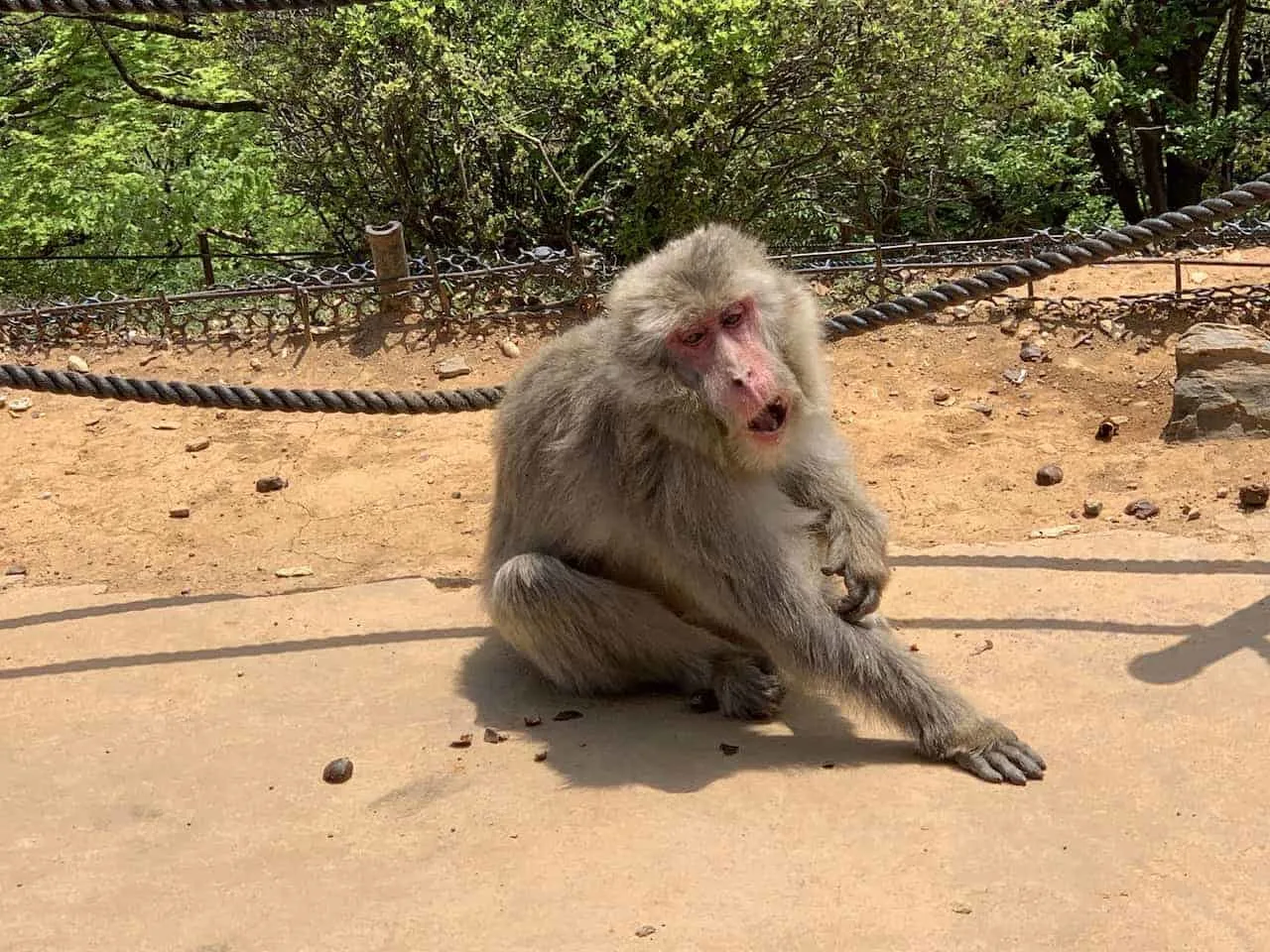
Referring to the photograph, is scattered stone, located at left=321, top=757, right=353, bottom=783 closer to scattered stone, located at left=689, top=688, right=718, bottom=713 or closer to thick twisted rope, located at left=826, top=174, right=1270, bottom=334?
scattered stone, located at left=689, top=688, right=718, bottom=713

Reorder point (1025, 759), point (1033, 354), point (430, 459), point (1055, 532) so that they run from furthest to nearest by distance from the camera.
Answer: point (1033, 354) → point (430, 459) → point (1055, 532) → point (1025, 759)

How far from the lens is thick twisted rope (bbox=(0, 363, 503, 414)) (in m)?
5.39

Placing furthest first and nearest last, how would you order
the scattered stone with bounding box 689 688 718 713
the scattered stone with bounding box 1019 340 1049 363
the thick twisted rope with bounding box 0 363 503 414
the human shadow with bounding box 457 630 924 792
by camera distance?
the scattered stone with bounding box 1019 340 1049 363 < the thick twisted rope with bounding box 0 363 503 414 < the scattered stone with bounding box 689 688 718 713 < the human shadow with bounding box 457 630 924 792

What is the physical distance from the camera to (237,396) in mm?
5523

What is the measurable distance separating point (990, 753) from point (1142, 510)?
243 centimetres

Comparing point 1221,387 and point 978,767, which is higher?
point 1221,387

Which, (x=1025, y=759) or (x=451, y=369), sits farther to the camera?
(x=451, y=369)

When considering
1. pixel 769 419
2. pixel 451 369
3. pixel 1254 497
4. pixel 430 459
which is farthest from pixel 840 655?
pixel 451 369

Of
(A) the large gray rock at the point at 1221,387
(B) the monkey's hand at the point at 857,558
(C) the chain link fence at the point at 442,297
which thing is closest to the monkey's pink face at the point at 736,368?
(B) the monkey's hand at the point at 857,558

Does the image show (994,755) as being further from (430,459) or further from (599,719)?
(430,459)

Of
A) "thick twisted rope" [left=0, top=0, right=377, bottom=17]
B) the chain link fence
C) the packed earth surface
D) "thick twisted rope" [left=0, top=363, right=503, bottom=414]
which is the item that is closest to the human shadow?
the packed earth surface

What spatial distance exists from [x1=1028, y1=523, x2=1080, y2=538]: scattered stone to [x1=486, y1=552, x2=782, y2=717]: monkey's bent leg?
1.88 metres

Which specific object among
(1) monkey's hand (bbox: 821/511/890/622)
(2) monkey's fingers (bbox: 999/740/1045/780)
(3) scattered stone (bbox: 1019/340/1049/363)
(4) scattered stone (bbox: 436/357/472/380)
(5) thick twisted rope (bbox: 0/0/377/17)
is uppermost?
(5) thick twisted rope (bbox: 0/0/377/17)

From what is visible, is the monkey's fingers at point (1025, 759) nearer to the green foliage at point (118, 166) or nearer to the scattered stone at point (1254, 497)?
the scattered stone at point (1254, 497)
